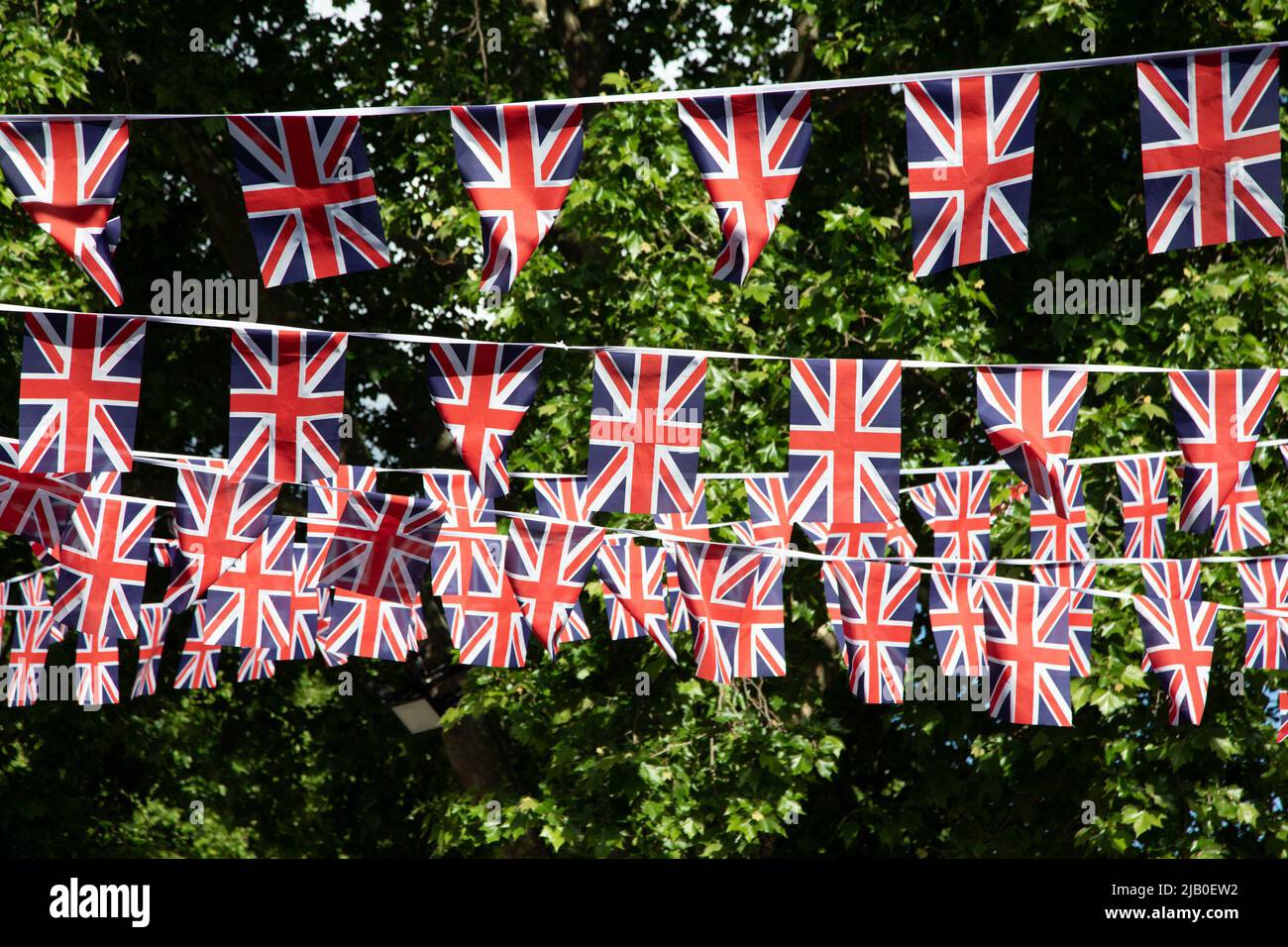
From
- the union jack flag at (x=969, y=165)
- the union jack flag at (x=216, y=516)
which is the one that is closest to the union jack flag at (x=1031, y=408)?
the union jack flag at (x=969, y=165)

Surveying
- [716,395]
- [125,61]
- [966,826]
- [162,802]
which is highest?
[125,61]

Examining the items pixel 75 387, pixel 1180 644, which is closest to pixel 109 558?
pixel 75 387

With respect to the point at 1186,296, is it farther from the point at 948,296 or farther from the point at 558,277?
the point at 558,277

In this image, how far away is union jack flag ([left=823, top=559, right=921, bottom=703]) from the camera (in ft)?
27.8

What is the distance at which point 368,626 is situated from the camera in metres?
9.70

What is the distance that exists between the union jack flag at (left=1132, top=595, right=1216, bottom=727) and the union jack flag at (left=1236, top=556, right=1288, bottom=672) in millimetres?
242

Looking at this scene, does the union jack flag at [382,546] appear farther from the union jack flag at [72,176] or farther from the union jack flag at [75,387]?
the union jack flag at [72,176]

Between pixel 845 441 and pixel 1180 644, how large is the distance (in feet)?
8.85

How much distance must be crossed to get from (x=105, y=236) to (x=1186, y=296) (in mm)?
7026

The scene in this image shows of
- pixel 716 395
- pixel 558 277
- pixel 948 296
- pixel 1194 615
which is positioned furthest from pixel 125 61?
pixel 1194 615

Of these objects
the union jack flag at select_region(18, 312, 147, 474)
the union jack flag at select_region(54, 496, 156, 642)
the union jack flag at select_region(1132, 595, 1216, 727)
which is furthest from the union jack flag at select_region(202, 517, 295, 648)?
the union jack flag at select_region(1132, 595, 1216, 727)

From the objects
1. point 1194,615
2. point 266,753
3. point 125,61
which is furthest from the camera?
point 266,753

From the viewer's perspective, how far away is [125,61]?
13398mm

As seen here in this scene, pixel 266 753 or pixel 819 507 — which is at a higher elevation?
pixel 819 507
